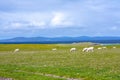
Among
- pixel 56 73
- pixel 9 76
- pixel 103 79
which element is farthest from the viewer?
pixel 56 73

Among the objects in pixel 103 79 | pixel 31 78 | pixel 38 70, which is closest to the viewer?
pixel 103 79

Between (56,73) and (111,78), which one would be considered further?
(56,73)

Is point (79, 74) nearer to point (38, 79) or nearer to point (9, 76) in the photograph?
point (38, 79)

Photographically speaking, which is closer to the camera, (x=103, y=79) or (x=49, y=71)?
(x=103, y=79)

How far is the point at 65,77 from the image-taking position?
1344 inches

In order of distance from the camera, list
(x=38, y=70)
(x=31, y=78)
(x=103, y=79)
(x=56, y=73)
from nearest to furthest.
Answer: (x=103, y=79), (x=31, y=78), (x=56, y=73), (x=38, y=70)

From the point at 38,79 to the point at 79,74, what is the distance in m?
5.24

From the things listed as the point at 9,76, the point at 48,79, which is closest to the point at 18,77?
the point at 9,76

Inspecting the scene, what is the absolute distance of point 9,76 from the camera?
35031 millimetres

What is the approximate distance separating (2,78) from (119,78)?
1254 cm

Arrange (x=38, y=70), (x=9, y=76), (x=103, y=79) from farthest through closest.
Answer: (x=38, y=70), (x=9, y=76), (x=103, y=79)

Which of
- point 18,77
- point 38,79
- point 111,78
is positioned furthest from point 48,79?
point 111,78

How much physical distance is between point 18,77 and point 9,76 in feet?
5.02

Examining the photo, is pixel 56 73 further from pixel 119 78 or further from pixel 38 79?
pixel 119 78
